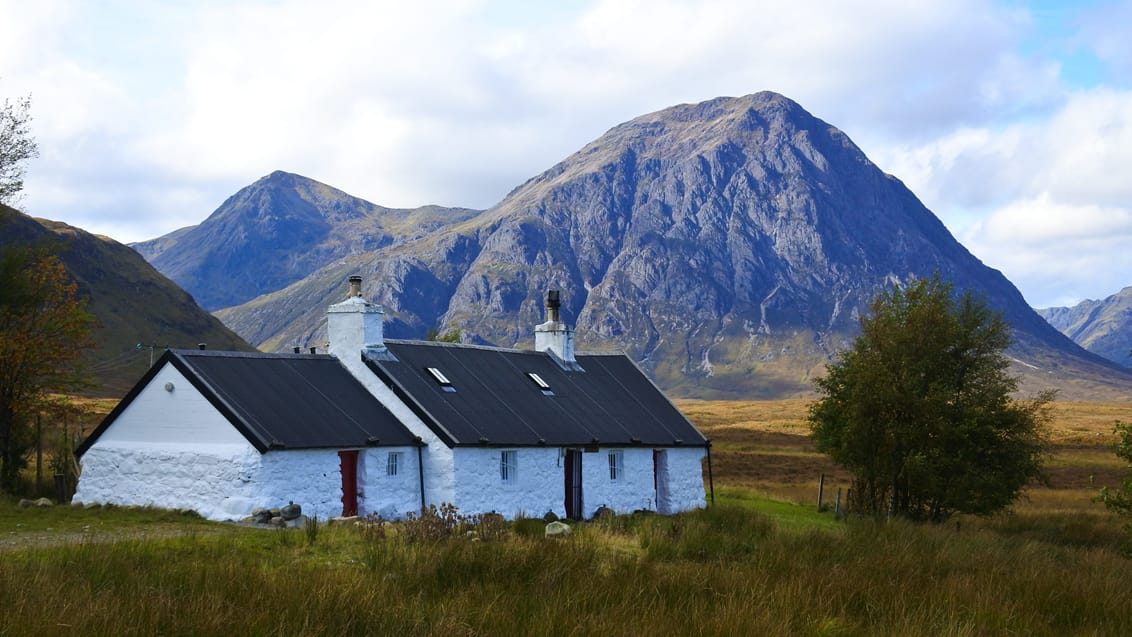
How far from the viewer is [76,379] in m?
34.0

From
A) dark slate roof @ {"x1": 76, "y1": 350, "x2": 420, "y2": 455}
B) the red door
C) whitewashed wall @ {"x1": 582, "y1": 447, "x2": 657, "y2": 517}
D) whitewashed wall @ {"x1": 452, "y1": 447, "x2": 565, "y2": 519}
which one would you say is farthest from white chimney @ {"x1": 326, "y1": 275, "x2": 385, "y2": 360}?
whitewashed wall @ {"x1": 582, "y1": 447, "x2": 657, "y2": 517}

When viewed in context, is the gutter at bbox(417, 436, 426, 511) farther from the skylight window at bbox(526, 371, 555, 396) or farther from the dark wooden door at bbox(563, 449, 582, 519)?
the skylight window at bbox(526, 371, 555, 396)

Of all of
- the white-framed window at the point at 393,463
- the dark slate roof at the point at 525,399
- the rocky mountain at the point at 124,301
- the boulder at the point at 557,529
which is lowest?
the boulder at the point at 557,529

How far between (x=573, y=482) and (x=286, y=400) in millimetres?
9609

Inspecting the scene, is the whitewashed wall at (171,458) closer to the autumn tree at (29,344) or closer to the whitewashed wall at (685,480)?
the autumn tree at (29,344)

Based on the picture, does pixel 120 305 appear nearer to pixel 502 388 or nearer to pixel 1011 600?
pixel 502 388

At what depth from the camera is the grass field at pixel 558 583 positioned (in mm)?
12305

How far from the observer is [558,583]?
15.1 meters

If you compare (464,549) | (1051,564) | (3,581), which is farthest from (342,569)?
(1051,564)

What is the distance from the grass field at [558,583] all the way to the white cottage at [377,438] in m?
4.35

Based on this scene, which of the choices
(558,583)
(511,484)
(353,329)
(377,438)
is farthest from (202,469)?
(558,583)

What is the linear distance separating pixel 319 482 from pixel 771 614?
695 inches

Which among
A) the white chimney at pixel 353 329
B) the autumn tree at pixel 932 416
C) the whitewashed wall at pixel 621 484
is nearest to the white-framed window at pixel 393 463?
the white chimney at pixel 353 329

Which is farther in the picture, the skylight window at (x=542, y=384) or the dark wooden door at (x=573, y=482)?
the skylight window at (x=542, y=384)
